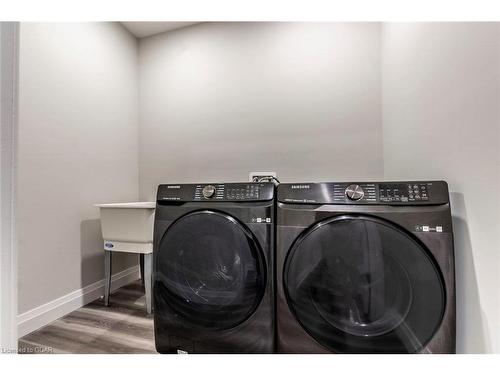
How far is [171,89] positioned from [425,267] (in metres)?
2.16

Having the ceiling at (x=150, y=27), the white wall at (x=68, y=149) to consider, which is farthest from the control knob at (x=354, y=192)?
the ceiling at (x=150, y=27)

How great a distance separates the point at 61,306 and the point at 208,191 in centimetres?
131

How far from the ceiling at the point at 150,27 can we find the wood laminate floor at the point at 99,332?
228 centimetres

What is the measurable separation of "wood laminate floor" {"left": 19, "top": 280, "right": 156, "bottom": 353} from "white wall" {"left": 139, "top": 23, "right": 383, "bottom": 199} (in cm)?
98

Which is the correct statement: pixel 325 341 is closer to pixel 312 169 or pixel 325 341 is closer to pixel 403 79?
pixel 312 169

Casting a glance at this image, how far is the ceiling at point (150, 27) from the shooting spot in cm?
194

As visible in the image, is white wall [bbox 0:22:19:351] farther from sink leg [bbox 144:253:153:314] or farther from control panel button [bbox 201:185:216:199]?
sink leg [bbox 144:253:153:314]

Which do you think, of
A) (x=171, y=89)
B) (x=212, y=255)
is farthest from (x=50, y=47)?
(x=212, y=255)

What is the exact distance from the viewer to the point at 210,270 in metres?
0.93

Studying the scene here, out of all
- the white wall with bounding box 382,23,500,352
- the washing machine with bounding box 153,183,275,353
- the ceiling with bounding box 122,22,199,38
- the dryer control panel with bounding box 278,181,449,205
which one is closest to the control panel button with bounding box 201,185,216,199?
the washing machine with bounding box 153,183,275,353

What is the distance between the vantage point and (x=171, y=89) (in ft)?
6.64

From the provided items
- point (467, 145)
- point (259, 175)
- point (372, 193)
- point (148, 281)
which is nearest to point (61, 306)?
point (148, 281)

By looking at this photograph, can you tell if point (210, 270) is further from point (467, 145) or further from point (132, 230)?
point (467, 145)

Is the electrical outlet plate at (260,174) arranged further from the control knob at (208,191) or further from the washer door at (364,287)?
the washer door at (364,287)
